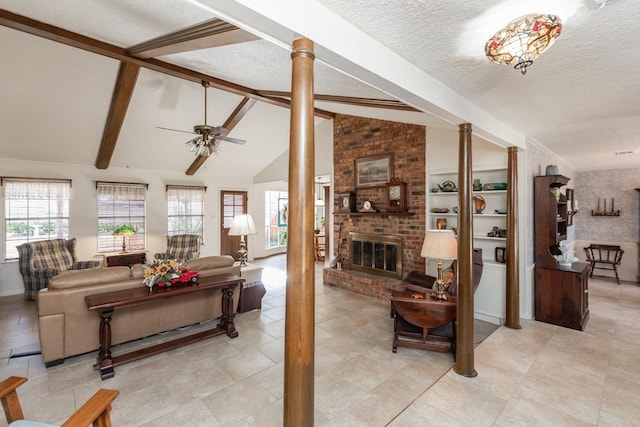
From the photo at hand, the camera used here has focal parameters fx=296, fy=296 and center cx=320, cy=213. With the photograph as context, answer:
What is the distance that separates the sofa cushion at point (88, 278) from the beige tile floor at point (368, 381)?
79 cm

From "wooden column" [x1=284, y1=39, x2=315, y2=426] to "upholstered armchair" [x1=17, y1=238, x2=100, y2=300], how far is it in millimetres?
5616

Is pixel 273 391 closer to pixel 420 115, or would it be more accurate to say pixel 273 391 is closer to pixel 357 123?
pixel 420 115

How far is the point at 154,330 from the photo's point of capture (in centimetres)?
338

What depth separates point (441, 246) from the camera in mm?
3051

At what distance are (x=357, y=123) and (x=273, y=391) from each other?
15.6ft

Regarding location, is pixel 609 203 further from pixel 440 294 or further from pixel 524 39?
pixel 524 39

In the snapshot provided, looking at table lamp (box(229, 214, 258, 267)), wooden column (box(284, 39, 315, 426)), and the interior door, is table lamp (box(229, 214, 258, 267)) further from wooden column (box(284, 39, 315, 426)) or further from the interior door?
the interior door

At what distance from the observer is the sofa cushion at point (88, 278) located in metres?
2.84

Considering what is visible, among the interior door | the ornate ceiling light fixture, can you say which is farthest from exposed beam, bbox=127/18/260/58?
the interior door

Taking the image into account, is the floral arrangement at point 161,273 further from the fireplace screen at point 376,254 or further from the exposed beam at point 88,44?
the fireplace screen at point 376,254

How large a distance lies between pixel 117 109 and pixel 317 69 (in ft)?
13.1

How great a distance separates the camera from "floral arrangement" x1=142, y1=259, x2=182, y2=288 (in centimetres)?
311

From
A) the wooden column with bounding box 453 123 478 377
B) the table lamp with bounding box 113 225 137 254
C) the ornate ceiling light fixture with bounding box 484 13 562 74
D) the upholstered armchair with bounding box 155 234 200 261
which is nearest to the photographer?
the ornate ceiling light fixture with bounding box 484 13 562 74

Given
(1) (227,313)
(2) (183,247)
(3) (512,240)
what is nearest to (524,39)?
(3) (512,240)
